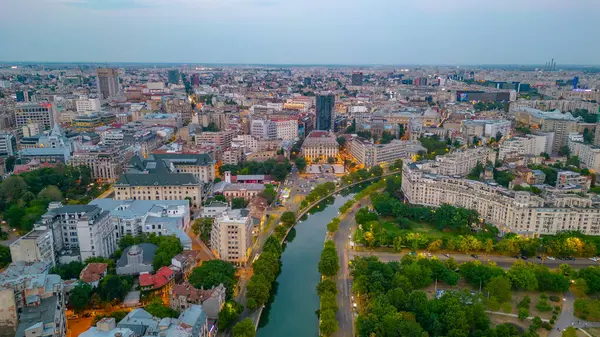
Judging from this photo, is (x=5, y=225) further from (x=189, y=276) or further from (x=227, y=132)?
(x=227, y=132)

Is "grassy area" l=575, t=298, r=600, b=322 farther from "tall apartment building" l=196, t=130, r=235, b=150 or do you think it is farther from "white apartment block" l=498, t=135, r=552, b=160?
"tall apartment building" l=196, t=130, r=235, b=150

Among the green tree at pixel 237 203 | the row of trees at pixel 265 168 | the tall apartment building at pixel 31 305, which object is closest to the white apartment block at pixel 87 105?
the row of trees at pixel 265 168

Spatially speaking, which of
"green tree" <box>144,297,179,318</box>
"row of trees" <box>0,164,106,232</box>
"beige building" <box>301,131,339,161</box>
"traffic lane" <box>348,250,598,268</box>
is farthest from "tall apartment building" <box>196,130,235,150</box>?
"green tree" <box>144,297,179,318</box>

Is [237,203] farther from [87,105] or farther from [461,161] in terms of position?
[87,105]

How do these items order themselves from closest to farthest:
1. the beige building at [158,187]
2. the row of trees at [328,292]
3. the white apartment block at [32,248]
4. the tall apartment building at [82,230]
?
the row of trees at [328,292]
the white apartment block at [32,248]
the tall apartment building at [82,230]
the beige building at [158,187]

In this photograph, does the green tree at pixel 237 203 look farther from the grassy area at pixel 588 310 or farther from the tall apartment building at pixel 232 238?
the grassy area at pixel 588 310

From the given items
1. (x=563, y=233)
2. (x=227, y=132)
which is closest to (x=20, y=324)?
(x=563, y=233)
